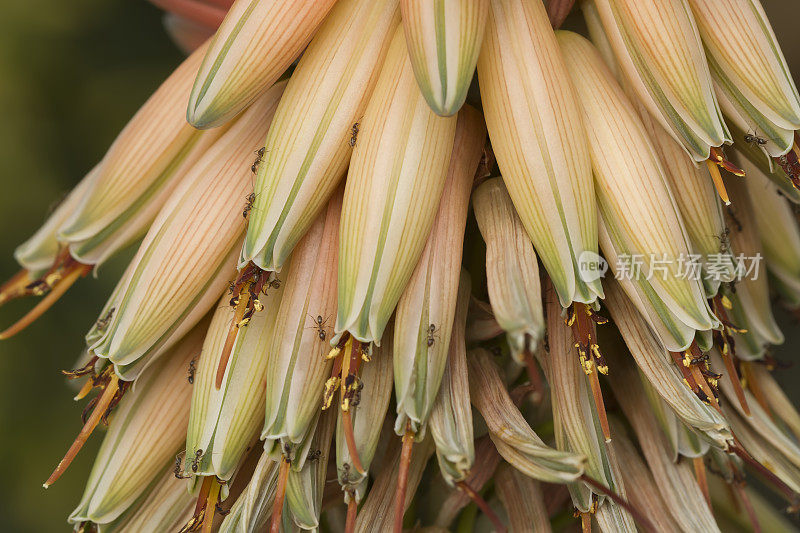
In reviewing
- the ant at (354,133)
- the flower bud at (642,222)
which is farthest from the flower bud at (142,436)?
the flower bud at (642,222)

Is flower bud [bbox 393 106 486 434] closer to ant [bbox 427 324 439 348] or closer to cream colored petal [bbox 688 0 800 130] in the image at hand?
ant [bbox 427 324 439 348]

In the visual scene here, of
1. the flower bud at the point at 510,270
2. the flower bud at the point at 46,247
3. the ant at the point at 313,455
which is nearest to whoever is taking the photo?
the flower bud at the point at 510,270

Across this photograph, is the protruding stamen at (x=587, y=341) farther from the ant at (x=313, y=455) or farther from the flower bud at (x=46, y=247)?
the flower bud at (x=46, y=247)

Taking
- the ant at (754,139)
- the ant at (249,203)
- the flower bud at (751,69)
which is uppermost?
the flower bud at (751,69)

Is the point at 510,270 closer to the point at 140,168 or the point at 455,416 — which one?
the point at 455,416

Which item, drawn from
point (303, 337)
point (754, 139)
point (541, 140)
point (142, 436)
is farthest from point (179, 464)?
point (754, 139)

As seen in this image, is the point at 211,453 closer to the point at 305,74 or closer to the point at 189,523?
the point at 189,523
